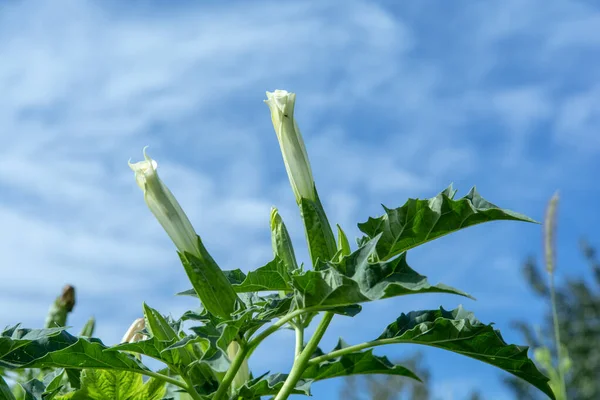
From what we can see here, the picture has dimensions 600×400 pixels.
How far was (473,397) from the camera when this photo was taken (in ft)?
60.3

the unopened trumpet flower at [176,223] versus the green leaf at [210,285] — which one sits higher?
the unopened trumpet flower at [176,223]

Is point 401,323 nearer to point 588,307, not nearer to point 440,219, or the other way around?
point 440,219

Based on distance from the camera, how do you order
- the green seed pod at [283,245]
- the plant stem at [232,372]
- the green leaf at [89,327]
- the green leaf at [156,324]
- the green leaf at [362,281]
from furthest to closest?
the green leaf at [89,327]
the green seed pod at [283,245]
the green leaf at [156,324]
the plant stem at [232,372]
the green leaf at [362,281]

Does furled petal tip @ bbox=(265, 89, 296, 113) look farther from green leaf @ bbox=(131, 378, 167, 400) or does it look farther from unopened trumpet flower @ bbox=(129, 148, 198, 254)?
green leaf @ bbox=(131, 378, 167, 400)

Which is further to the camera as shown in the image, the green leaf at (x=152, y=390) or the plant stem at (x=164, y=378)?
the green leaf at (x=152, y=390)

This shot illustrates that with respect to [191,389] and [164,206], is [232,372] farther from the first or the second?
[164,206]

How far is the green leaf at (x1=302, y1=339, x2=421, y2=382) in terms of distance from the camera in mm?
1351

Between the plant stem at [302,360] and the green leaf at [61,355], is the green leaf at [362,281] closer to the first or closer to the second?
the plant stem at [302,360]

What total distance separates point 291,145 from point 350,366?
0.44 m

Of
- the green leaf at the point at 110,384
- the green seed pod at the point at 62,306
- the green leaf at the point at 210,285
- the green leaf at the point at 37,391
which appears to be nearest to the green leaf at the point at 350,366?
the green leaf at the point at 210,285

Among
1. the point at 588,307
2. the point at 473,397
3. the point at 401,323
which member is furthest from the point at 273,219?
the point at 588,307

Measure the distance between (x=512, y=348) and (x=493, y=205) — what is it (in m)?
0.25

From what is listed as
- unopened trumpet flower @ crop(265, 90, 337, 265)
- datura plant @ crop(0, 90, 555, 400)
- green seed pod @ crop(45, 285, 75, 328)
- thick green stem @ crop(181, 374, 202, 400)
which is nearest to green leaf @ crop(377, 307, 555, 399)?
datura plant @ crop(0, 90, 555, 400)

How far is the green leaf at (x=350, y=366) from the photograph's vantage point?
4.43 feet
